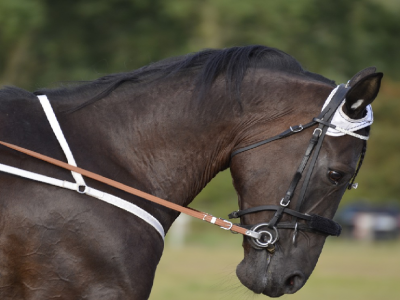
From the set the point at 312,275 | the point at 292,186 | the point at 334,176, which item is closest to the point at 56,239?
the point at 292,186

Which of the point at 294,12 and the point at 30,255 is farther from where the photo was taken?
the point at 294,12

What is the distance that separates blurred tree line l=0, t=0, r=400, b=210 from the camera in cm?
1446

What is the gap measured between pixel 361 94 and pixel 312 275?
28.4 feet

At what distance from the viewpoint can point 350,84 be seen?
124 inches

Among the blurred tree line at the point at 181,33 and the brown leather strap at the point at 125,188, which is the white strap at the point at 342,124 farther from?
the blurred tree line at the point at 181,33

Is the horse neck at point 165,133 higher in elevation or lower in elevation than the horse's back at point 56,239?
higher

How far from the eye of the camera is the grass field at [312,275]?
29.3 ft

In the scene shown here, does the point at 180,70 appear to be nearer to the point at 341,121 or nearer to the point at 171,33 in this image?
the point at 341,121

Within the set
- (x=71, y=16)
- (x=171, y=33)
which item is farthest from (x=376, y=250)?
(x=71, y=16)

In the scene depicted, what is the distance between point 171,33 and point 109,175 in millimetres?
12295

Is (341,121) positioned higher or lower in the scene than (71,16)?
lower

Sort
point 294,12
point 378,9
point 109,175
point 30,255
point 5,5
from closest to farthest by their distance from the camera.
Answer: point 30,255
point 109,175
point 5,5
point 294,12
point 378,9

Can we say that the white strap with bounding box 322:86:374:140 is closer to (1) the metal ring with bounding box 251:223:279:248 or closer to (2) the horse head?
(2) the horse head

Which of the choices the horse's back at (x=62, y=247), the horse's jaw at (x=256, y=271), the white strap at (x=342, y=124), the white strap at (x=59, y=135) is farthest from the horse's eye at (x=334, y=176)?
the white strap at (x=59, y=135)
